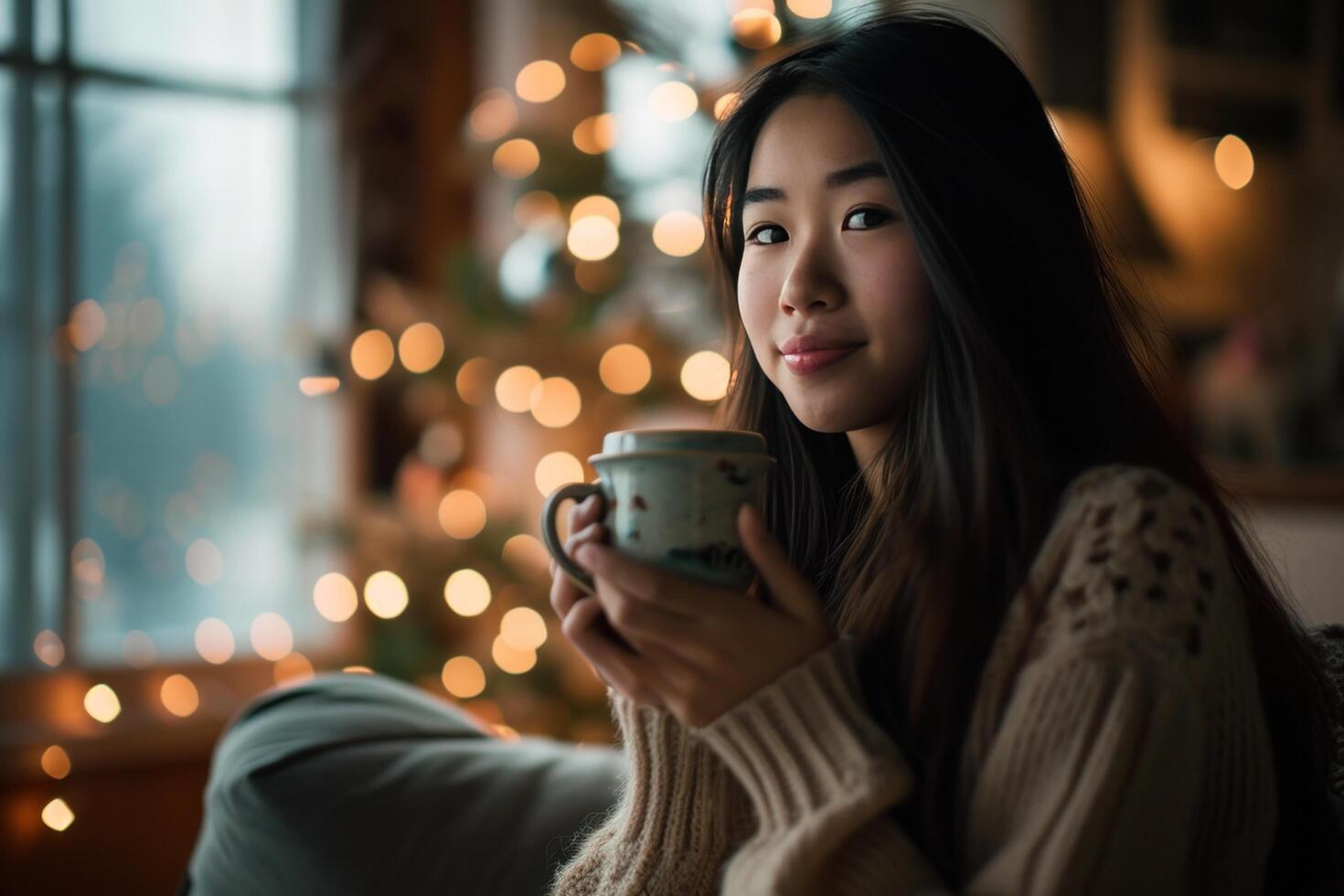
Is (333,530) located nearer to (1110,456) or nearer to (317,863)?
(317,863)

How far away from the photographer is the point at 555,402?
246cm

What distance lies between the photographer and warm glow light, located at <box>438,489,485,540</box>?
254 cm

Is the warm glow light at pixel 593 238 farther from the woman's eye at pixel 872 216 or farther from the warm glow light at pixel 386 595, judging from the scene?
the woman's eye at pixel 872 216

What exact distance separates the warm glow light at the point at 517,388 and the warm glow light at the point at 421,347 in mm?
168

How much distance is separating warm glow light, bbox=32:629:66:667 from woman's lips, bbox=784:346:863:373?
2613 mm

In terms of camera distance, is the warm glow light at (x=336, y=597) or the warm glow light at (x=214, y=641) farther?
the warm glow light at (x=214, y=641)

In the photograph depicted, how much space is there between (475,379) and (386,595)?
1.78ft

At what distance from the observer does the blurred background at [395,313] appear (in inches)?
82.9

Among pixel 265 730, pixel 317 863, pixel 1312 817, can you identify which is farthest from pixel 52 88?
pixel 1312 817

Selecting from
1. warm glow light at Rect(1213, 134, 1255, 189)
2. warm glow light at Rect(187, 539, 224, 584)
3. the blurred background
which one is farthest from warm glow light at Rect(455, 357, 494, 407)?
warm glow light at Rect(1213, 134, 1255, 189)

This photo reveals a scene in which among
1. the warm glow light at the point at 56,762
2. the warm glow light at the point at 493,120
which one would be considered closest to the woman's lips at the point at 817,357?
the warm glow light at the point at 493,120

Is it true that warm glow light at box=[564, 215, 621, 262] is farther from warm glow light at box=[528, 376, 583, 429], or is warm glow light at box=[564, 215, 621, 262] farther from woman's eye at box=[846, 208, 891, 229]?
woman's eye at box=[846, 208, 891, 229]

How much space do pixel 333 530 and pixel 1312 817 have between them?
215cm

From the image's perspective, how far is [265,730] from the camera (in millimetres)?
1235
